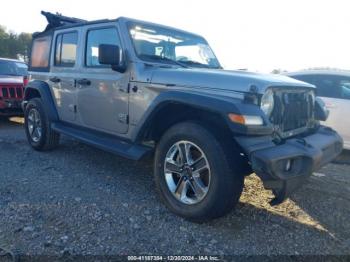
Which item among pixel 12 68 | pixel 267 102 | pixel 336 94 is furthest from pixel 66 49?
pixel 12 68

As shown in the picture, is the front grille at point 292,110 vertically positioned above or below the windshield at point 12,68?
above

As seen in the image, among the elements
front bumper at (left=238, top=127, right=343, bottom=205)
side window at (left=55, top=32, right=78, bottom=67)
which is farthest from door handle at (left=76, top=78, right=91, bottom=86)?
front bumper at (left=238, top=127, right=343, bottom=205)

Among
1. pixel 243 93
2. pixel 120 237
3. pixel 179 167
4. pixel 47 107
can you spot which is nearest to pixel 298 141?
pixel 243 93

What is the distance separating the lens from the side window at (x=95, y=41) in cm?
437

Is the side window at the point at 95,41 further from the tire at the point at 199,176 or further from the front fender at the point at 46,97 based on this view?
the tire at the point at 199,176

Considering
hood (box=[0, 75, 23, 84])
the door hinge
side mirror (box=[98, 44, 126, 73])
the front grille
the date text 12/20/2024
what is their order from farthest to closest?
1. hood (box=[0, 75, 23, 84])
2. the door hinge
3. side mirror (box=[98, 44, 126, 73])
4. the front grille
5. the date text 12/20/2024

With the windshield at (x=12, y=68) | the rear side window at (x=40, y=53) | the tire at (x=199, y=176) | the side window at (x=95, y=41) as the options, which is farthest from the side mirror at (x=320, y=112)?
the windshield at (x=12, y=68)

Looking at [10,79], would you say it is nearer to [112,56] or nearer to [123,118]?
[123,118]

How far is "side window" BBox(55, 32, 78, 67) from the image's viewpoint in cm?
502

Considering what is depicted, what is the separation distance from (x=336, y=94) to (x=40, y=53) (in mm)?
5192

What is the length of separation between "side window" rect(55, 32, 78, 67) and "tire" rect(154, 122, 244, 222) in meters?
2.28

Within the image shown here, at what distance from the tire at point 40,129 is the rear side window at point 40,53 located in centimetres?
61

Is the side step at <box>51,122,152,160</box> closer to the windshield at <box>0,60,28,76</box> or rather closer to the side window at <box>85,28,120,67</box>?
the side window at <box>85,28,120,67</box>

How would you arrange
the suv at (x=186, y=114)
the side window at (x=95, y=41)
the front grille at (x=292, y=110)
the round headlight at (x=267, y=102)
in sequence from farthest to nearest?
the side window at (x=95, y=41), the front grille at (x=292, y=110), the round headlight at (x=267, y=102), the suv at (x=186, y=114)
